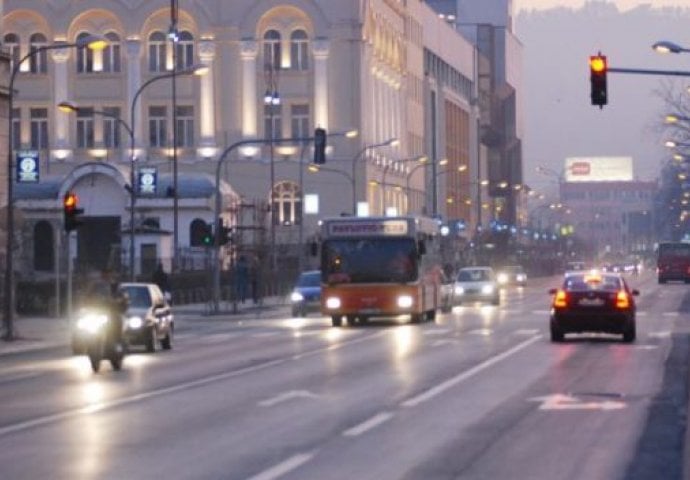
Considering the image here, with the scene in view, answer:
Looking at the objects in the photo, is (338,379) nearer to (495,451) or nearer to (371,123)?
(495,451)

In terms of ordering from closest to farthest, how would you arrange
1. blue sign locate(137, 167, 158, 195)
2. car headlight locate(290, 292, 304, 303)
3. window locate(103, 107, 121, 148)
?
1. car headlight locate(290, 292, 304, 303)
2. blue sign locate(137, 167, 158, 195)
3. window locate(103, 107, 121, 148)

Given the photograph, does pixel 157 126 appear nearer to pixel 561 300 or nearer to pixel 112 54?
pixel 112 54

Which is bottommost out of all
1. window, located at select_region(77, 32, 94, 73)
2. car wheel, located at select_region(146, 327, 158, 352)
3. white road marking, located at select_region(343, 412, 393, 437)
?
white road marking, located at select_region(343, 412, 393, 437)

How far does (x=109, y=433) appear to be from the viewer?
69.0 feet

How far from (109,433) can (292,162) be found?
97384 millimetres

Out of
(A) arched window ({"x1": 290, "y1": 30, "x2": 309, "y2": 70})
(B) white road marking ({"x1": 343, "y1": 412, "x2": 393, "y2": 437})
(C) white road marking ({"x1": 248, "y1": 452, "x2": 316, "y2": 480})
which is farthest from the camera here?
(A) arched window ({"x1": 290, "y1": 30, "x2": 309, "y2": 70})

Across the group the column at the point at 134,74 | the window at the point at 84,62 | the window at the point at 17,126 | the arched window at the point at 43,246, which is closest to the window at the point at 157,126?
the column at the point at 134,74

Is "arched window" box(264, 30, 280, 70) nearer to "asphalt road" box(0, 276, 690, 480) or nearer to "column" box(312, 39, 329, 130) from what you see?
"column" box(312, 39, 329, 130)

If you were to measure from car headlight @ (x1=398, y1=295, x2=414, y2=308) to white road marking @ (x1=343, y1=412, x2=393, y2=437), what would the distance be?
3066 cm

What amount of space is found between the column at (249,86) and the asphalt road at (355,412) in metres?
A: 75.5

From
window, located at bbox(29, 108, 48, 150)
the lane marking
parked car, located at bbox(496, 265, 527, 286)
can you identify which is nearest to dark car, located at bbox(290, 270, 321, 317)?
the lane marking

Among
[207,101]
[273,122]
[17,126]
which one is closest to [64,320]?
[273,122]

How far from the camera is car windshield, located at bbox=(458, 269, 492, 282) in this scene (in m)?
79.0

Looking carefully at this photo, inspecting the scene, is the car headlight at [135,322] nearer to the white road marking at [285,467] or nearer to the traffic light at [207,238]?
the white road marking at [285,467]
